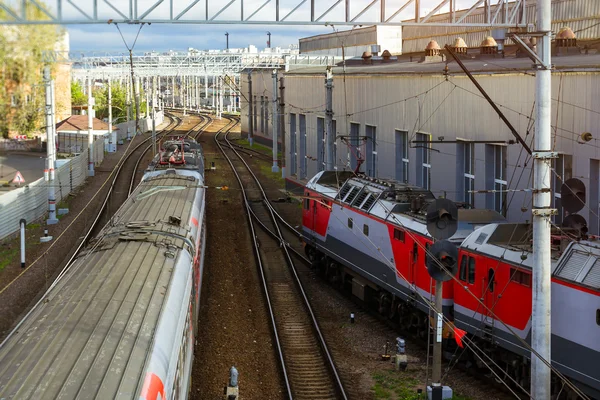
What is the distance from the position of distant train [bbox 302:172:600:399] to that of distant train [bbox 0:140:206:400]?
16.9 feet

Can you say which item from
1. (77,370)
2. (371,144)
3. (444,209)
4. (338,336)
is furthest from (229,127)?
(77,370)

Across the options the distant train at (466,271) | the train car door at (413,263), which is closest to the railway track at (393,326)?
the distant train at (466,271)

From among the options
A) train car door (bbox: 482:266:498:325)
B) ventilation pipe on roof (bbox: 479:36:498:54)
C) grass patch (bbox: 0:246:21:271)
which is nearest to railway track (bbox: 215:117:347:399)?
train car door (bbox: 482:266:498:325)

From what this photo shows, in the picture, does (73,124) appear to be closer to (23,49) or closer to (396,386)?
(23,49)

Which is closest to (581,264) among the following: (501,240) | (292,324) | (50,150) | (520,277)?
(520,277)

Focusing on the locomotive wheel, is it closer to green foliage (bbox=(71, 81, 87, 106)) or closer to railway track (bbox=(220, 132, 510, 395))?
railway track (bbox=(220, 132, 510, 395))

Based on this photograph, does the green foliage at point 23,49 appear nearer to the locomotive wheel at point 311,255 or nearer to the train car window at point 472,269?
the train car window at point 472,269

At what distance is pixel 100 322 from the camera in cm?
1022

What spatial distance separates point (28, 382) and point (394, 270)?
13.8 m

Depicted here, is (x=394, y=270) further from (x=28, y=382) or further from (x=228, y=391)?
(x=28, y=382)

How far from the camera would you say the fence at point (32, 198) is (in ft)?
113

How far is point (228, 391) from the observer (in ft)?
53.1

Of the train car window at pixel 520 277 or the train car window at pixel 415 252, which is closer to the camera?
the train car window at pixel 520 277

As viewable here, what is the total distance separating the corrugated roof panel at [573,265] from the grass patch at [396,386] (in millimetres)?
3692
